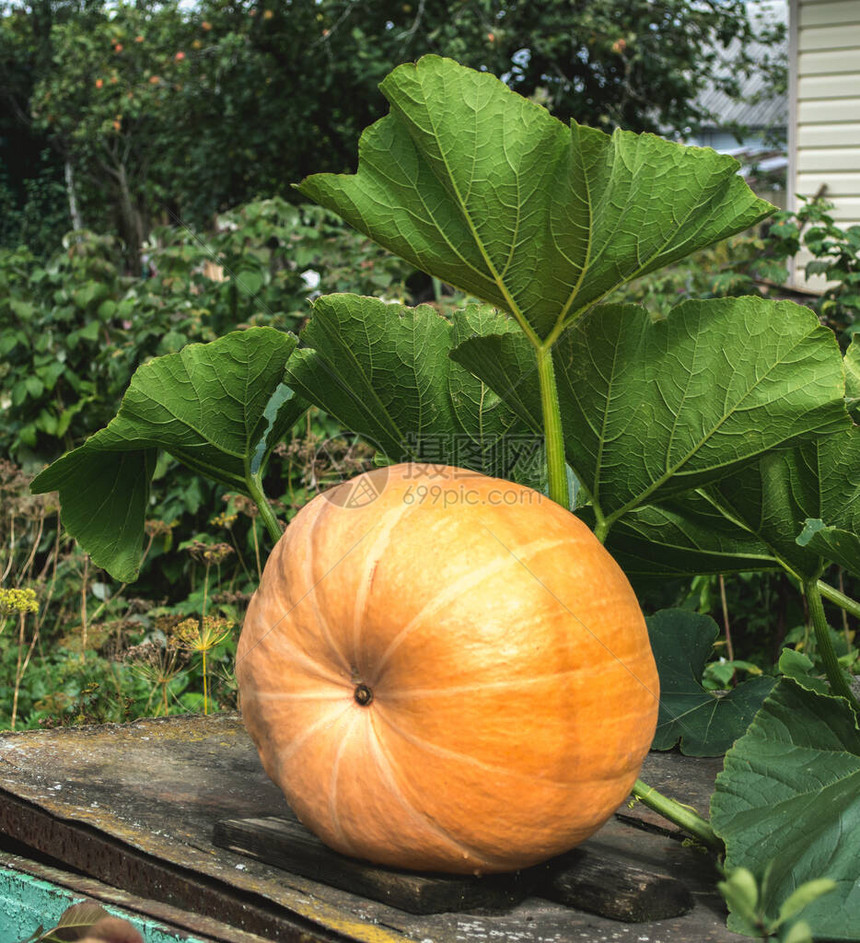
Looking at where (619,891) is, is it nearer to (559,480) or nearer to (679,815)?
(679,815)

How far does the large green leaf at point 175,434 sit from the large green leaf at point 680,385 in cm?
27

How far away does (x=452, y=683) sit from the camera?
0.97 meters

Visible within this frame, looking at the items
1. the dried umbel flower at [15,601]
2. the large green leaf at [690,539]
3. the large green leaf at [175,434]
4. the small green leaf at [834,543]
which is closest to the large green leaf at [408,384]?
the large green leaf at [175,434]

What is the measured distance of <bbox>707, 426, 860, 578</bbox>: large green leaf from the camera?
1.23m

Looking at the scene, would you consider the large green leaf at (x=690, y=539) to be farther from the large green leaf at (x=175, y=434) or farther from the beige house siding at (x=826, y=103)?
the beige house siding at (x=826, y=103)

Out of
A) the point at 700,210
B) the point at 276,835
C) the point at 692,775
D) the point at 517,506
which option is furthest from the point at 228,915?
the point at 700,210

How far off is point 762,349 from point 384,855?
0.64 m

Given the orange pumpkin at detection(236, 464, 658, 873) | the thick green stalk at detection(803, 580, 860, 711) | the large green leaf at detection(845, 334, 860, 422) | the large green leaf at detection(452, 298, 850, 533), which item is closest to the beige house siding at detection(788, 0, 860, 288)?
the large green leaf at detection(845, 334, 860, 422)

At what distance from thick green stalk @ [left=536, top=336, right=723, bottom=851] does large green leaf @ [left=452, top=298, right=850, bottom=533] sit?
2cm

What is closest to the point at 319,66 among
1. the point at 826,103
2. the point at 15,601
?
the point at 826,103

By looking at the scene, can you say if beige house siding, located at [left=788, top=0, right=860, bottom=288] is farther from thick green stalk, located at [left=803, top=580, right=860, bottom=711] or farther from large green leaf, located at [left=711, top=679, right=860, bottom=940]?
large green leaf, located at [left=711, top=679, right=860, bottom=940]

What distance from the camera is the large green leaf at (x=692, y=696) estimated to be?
141cm

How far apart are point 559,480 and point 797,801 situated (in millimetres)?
412

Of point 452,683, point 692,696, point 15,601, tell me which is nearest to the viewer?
point 452,683
